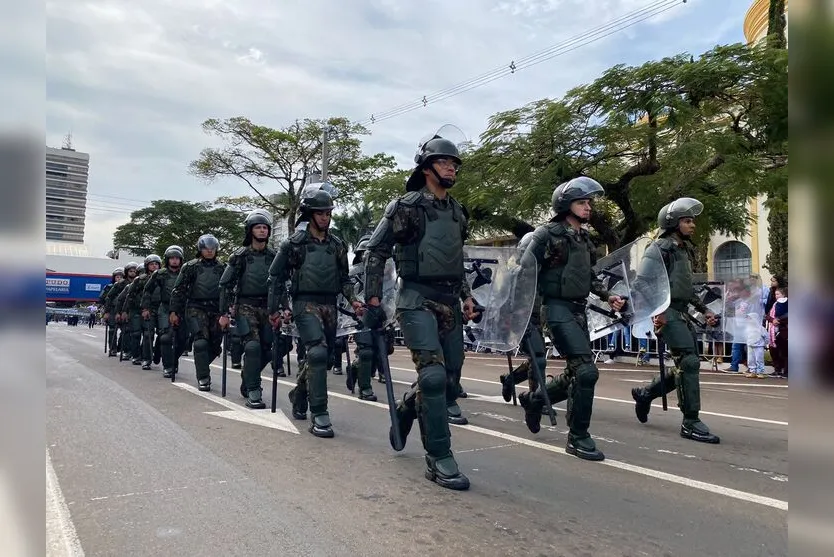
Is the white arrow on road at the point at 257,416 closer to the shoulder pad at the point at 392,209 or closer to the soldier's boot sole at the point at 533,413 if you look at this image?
the soldier's boot sole at the point at 533,413

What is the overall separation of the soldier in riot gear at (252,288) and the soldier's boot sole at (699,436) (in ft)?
15.0

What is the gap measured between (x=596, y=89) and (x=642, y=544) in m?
13.3

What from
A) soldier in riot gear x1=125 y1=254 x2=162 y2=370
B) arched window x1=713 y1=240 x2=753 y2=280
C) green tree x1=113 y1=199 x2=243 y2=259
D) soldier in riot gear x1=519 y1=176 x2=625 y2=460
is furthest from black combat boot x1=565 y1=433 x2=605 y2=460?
green tree x1=113 y1=199 x2=243 y2=259

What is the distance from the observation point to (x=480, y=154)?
17.9m

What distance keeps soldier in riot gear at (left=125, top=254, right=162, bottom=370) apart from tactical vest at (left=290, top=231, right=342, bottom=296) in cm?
660

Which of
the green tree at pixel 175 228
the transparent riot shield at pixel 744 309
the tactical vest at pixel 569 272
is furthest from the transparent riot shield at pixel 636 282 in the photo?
the green tree at pixel 175 228

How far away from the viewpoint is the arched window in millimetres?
28719

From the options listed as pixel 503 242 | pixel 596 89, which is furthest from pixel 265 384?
pixel 503 242

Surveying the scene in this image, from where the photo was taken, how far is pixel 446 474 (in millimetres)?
4145

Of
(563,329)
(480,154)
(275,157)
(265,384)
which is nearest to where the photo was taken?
(563,329)

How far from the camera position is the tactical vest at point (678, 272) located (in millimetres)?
6035

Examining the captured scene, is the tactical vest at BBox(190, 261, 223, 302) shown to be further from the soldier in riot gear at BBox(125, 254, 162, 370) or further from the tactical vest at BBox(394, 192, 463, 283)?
the tactical vest at BBox(394, 192, 463, 283)
